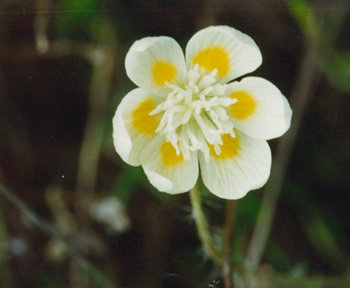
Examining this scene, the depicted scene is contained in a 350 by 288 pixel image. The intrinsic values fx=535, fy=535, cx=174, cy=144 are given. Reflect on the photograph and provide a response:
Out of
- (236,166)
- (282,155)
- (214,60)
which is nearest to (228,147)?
(236,166)

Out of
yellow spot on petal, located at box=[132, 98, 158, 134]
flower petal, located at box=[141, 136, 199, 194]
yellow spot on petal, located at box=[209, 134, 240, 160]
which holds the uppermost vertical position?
yellow spot on petal, located at box=[132, 98, 158, 134]

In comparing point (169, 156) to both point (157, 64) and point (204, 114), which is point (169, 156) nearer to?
point (204, 114)

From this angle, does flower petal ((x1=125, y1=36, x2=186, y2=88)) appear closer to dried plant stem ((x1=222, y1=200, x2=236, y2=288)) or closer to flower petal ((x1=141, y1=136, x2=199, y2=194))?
flower petal ((x1=141, y1=136, x2=199, y2=194))

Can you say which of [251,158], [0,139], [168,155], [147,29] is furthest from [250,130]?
[0,139]

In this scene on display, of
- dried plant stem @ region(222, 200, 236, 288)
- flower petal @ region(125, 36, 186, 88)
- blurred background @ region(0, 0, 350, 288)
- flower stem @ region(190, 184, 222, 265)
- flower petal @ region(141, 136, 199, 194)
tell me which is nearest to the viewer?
flower petal @ region(125, 36, 186, 88)

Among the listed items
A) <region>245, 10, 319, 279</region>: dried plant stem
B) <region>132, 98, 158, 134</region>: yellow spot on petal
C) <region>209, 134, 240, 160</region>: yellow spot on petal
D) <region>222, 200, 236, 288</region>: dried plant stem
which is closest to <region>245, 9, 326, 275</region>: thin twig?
<region>245, 10, 319, 279</region>: dried plant stem

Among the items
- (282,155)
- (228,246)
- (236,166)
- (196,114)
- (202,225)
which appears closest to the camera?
(196,114)

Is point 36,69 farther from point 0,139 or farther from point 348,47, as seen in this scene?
point 348,47

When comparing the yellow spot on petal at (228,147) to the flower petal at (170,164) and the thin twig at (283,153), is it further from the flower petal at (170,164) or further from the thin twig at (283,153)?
the thin twig at (283,153)
